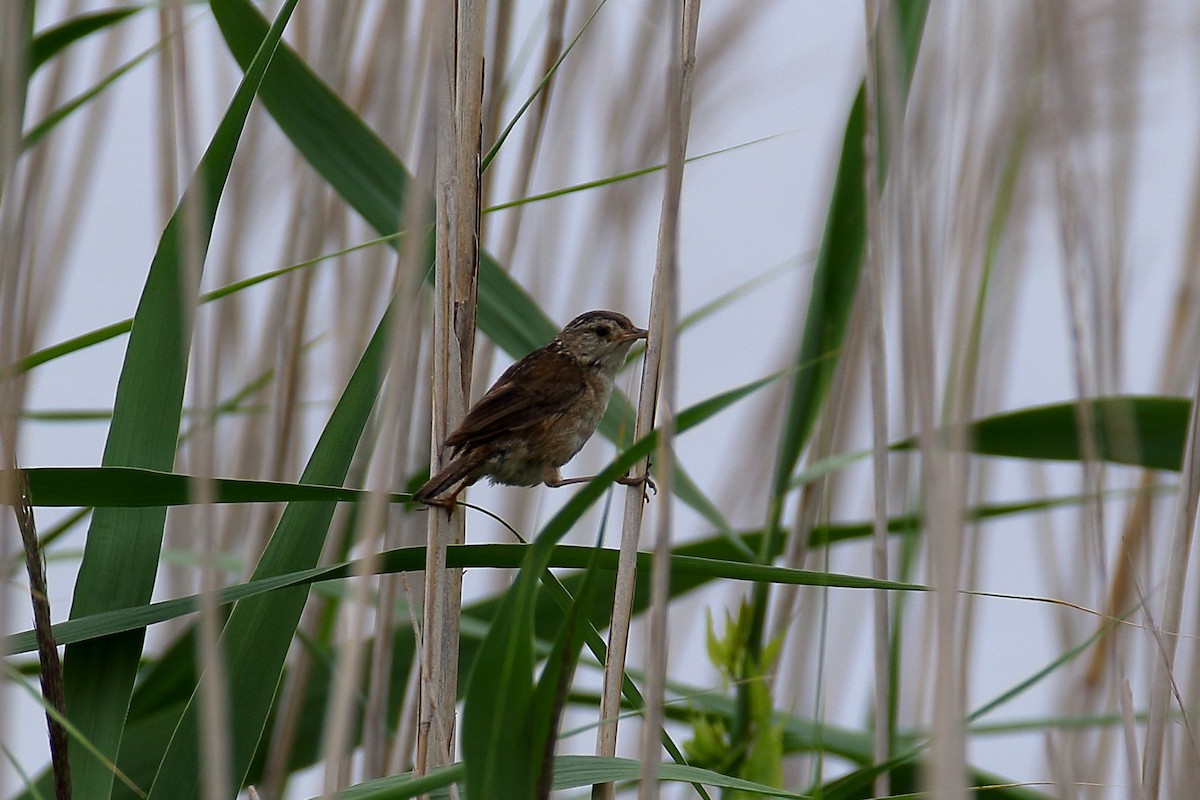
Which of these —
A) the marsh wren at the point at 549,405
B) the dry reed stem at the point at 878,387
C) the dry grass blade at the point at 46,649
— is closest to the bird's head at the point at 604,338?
the marsh wren at the point at 549,405

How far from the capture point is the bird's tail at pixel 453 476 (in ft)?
3.72

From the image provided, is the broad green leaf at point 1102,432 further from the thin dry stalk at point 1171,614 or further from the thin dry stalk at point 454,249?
the thin dry stalk at point 454,249

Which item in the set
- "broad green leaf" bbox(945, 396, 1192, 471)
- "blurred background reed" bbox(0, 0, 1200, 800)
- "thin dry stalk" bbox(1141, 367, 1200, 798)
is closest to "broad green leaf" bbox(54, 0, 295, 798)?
"blurred background reed" bbox(0, 0, 1200, 800)

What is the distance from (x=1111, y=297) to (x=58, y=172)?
1.72 metres

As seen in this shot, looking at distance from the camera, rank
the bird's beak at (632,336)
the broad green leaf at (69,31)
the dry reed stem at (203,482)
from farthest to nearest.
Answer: the bird's beak at (632,336) < the broad green leaf at (69,31) < the dry reed stem at (203,482)

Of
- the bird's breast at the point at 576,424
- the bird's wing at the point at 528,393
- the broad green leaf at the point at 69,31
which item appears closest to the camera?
the broad green leaf at the point at 69,31

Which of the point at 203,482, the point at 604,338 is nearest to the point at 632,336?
the point at 604,338

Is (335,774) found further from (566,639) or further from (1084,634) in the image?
(1084,634)

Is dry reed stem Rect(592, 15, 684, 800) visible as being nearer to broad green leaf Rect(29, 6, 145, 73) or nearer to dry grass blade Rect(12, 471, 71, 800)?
dry grass blade Rect(12, 471, 71, 800)

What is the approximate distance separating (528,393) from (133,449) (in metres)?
0.56

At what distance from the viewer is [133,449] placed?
101cm

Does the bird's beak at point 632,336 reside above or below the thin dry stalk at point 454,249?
above

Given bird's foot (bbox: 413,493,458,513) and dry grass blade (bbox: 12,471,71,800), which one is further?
bird's foot (bbox: 413,493,458,513)

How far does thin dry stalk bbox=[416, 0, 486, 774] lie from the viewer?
106cm
